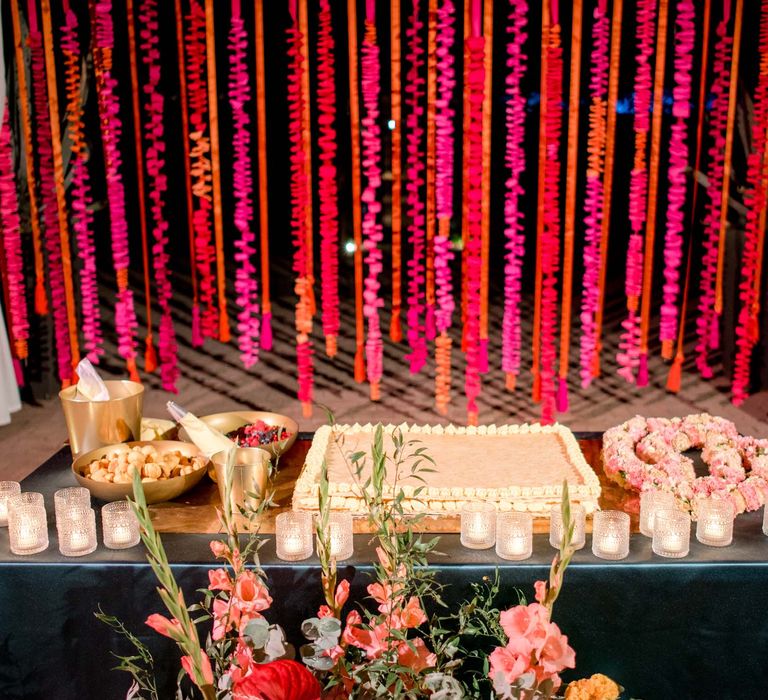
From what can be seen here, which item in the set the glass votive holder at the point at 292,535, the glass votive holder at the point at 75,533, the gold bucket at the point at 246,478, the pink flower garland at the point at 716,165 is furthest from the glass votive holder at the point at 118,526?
the pink flower garland at the point at 716,165

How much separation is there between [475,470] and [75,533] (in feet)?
2.60

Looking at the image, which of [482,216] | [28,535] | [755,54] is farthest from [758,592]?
[755,54]

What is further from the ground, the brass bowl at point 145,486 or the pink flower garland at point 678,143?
the pink flower garland at point 678,143

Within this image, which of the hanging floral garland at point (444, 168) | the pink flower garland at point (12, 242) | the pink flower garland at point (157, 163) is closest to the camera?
the hanging floral garland at point (444, 168)

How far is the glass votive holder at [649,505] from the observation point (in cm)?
148

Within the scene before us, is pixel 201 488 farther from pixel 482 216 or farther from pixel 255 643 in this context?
pixel 482 216

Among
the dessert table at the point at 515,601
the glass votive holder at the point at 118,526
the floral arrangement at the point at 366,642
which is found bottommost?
the dessert table at the point at 515,601

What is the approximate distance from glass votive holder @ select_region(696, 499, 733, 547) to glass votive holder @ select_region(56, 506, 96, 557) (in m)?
1.10

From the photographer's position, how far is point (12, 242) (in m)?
3.47

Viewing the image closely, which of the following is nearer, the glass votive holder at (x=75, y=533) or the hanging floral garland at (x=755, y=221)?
the glass votive holder at (x=75, y=533)

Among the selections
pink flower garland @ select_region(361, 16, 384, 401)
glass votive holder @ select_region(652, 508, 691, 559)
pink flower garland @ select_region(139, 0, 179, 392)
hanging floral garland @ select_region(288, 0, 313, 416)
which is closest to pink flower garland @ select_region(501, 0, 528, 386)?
pink flower garland @ select_region(361, 16, 384, 401)

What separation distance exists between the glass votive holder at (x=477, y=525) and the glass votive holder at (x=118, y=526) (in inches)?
23.4

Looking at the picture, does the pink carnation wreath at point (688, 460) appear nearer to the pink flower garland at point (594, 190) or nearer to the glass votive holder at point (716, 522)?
the glass votive holder at point (716, 522)

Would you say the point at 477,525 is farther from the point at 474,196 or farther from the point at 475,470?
the point at 474,196
